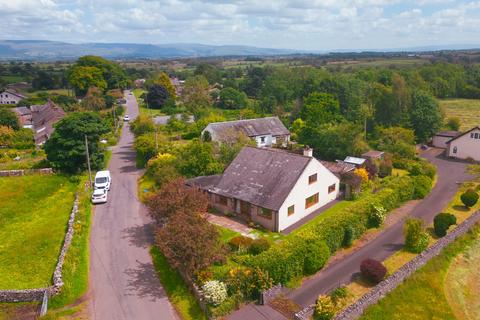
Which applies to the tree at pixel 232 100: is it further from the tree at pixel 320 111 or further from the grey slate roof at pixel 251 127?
the grey slate roof at pixel 251 127

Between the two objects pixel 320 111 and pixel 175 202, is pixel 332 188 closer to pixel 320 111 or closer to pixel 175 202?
pixel 175 202

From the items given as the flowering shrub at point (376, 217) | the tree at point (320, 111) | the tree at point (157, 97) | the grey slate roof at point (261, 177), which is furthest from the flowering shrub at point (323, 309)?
the tree at point (157, 97)

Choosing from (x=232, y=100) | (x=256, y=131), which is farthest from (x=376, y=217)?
(x=232, y=100)

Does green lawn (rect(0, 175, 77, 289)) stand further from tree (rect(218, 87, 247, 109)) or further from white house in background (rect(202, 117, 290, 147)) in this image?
tree (rect(218, 87, 247, 109))

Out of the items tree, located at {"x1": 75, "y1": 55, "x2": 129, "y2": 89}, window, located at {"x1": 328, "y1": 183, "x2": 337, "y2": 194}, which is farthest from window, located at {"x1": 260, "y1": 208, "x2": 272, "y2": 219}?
tree, located at {"x1": 75, "y1": 55, "x2": 129, "y2": 89}

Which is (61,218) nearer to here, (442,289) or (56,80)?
(442,289)
